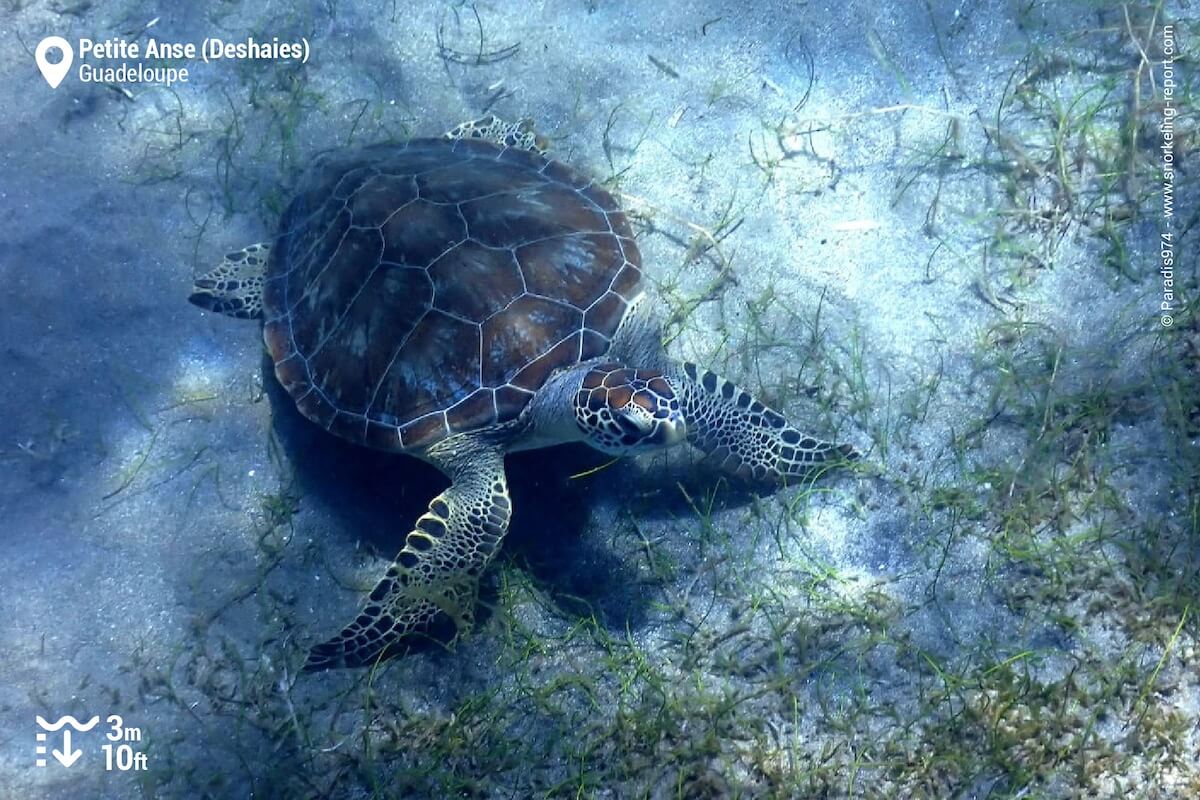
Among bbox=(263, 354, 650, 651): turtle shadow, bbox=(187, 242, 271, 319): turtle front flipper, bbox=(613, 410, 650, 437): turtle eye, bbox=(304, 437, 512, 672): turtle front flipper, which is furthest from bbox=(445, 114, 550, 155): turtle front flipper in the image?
bbox=(613, 410, 650, 437): turtle eye

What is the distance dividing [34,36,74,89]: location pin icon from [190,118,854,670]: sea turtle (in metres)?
2.19

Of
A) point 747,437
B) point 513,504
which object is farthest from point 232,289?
point 747,437

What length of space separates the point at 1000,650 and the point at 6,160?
18.5 feet

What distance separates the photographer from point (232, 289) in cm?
388

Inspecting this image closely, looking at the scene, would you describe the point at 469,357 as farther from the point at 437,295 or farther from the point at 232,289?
the point at 232,289

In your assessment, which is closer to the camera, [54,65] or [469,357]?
[469,357]

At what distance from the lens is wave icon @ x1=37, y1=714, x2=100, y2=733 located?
3047 millimetres

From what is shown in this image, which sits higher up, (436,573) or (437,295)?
(437,295)

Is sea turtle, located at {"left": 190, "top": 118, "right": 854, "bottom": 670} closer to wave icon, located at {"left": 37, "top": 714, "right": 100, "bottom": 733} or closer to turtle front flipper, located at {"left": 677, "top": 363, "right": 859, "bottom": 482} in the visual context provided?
turtle front flipper, located at {"left": 677, "top": 363, "right": 859, "bottom": 482}

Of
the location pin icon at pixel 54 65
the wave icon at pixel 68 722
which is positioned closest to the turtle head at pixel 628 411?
the wave icon at pixel 68 722

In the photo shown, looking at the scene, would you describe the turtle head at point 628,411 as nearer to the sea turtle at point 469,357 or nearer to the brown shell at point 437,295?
the sea turtle at point 469,357

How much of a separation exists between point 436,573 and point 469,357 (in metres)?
0.95

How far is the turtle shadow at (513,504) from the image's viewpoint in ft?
10.4

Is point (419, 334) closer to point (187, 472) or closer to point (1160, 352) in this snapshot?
point (187, 472)
